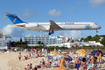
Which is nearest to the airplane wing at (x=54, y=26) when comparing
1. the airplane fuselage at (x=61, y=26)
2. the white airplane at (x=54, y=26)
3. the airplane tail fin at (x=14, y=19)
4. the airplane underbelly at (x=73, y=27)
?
the white airplane at (x=54, y=26)

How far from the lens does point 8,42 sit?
237 feet

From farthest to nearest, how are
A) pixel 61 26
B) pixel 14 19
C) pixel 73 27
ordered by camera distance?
pixel 14 19
pixel 61 26
pixel 73 27

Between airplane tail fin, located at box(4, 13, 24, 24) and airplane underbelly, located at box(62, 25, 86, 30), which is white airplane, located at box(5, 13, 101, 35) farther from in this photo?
airplane tail fin, located at box(4, 13, 24, 24)

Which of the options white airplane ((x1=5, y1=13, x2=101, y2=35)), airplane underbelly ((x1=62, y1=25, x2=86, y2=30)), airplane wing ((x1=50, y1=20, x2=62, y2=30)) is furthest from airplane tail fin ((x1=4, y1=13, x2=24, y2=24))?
airplane underbelly ((x1=62, y1=25, x2=86, y2=30))

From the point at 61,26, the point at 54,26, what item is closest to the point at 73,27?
the point at 61,26

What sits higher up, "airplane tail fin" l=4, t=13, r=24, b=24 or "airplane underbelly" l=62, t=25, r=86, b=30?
"airplane tail fin" l=4, t=13, r=24, b=24

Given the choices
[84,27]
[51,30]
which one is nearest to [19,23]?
[51,30]

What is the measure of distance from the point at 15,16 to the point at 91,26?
15.7 m

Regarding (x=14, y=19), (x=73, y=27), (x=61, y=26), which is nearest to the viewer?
(x=73, y=27)

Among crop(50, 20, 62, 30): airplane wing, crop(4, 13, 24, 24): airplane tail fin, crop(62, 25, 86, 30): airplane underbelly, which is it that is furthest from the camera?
crop(4, 13, 24, 24): airplane tail fin

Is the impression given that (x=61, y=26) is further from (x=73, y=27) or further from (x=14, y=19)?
(x=14, y=19)

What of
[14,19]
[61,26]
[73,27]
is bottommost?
[73,27]

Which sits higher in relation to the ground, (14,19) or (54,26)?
(14,19)

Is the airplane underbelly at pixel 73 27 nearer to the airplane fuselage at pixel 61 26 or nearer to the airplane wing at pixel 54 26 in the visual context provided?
the airplane fuselage at pixel 61 26
